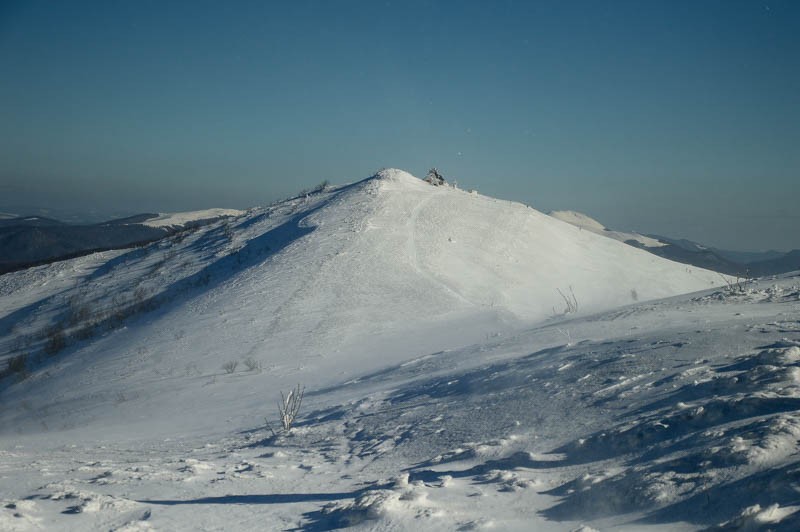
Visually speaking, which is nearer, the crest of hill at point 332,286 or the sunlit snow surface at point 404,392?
the sunlit snow surface at point 404,392

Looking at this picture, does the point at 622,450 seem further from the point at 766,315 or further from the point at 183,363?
the point at 183,363

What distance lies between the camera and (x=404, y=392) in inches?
286

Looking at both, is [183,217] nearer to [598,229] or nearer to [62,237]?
[62,237]

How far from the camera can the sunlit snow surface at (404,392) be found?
138 inches

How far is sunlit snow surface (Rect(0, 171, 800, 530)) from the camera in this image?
3.50 metres

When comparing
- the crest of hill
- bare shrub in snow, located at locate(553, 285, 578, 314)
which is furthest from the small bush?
bare shrub in snow, located at locate(553, 285, 578, 314)

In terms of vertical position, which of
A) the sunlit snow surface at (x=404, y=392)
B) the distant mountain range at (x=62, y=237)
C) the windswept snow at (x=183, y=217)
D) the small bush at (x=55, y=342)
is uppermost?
the windswept snow at (x=183, y=217)

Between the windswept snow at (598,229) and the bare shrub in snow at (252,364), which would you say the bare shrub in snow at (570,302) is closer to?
the bare shrub in snow at (252,364)

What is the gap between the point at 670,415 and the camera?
13.9 feet

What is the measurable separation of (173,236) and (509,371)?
2012 cm

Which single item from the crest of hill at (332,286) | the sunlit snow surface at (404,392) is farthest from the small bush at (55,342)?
the crest of hill at (332,286)

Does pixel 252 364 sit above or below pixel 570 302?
above

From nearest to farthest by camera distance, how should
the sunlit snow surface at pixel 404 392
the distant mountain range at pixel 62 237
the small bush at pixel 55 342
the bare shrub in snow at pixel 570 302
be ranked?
the sunlit snow surface at pixel 404 392, the bare shrub in snow at pixel 570 302, the small bush at pixel 55 342, the distant mountain range at pixel 62 237

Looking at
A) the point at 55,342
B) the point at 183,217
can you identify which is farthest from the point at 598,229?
the point at 55,342
